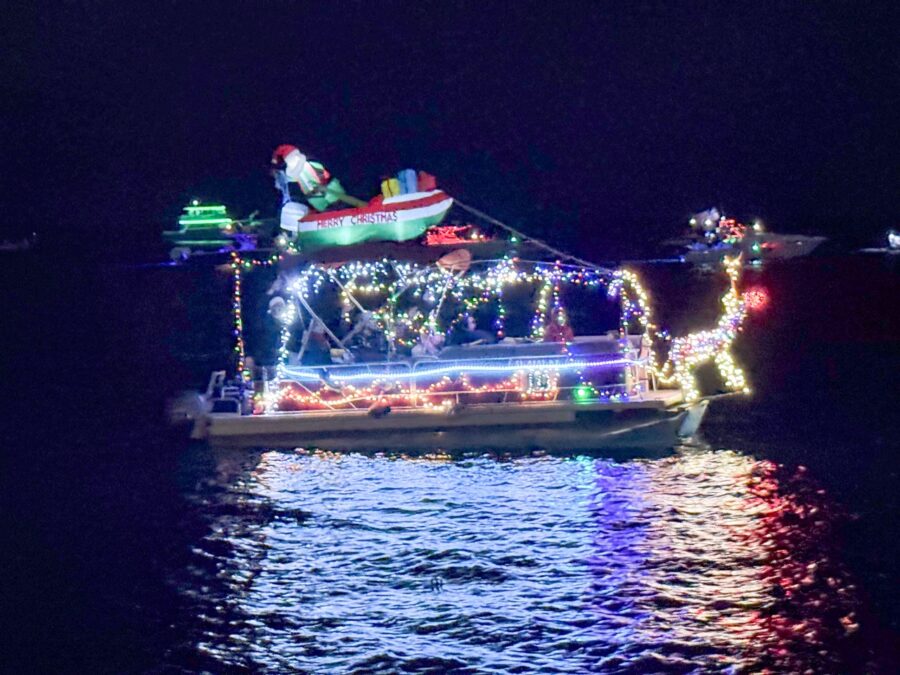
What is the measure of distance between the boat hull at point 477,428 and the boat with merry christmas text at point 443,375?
0.02m

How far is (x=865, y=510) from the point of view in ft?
55.7

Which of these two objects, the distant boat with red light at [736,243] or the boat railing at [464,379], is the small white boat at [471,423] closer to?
the boat railing at [464,379]

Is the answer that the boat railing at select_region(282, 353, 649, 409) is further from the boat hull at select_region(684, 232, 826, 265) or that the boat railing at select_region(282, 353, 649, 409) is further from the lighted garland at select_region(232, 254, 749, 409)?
the boat hull at select_region(684, 232, 826, 265)

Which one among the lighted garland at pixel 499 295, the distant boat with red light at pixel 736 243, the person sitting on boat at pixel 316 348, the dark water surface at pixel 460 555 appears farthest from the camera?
the distant boat with red light at pixel 736 243

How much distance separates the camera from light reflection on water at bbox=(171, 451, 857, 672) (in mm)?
12672

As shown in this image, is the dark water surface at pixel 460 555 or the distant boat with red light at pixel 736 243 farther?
the distant boat with red light at pixel 736 243

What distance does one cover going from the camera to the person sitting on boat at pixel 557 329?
821 inches

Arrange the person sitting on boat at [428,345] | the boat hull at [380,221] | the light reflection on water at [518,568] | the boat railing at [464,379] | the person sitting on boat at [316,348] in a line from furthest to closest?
1. the person sitting on boat at [316,348]
2. the person sitting on boat at [428,345]
3. the boat railing at [464,379]
4. the boat hull at [380,221]
5. the light reflection on water at [518,568]

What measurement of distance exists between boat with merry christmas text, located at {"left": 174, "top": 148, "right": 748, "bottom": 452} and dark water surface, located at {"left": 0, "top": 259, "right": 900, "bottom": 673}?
0.55m

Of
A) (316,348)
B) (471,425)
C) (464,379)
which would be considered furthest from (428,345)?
(316,348)

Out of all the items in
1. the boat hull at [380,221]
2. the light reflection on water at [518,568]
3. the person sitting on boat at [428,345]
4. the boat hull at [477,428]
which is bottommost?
the light reflection on water at [518,568]

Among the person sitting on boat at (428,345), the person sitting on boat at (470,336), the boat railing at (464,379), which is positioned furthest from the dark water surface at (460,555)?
the person sitting on boat at (470,336)

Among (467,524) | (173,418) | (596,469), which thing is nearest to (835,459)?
(596,469)

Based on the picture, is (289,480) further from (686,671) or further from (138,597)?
(686,671)
